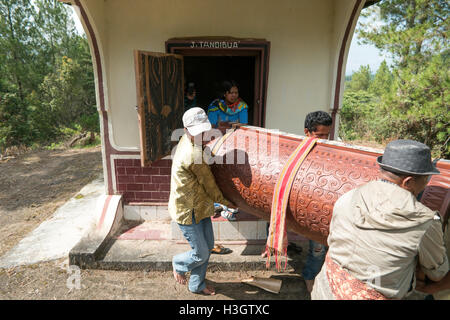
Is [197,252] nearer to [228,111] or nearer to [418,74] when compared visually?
[228,111]

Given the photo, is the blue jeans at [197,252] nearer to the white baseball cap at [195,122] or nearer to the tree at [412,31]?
the white baseball cap at [195,122]

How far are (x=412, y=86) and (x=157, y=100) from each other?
7.05 metres

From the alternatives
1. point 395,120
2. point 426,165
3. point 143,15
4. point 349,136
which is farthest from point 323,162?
point 349,136

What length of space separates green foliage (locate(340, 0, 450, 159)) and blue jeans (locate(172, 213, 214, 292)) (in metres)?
6.39

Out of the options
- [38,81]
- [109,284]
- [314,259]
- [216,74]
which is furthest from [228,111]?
[38,81]

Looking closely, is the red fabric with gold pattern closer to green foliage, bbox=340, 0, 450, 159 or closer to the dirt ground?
the dirt ground

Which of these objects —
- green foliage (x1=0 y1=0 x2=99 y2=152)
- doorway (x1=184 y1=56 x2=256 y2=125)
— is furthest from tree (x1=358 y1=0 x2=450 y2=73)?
green foliage (x1=0 y1=0 x2=99 y2=152)

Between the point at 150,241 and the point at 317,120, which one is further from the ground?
the point at 317,120

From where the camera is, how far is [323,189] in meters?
1.83

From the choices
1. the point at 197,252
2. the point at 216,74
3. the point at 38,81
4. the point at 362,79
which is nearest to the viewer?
the point at 197,252

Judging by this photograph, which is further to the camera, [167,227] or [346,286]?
[167,227]

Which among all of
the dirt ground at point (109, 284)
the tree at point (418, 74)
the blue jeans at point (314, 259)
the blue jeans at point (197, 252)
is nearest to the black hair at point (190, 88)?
the blue jeans at point (197, 252)

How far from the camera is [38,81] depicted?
14.3 meters

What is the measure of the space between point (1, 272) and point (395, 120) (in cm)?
1255
